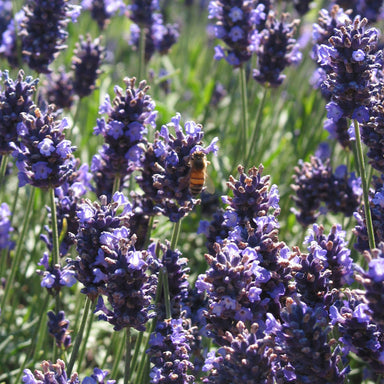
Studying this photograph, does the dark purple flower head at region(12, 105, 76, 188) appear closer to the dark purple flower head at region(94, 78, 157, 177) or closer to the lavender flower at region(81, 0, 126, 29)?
the dark purple flower head at region(94, 78, 157, 177)

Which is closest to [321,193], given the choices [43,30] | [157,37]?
[43,30]

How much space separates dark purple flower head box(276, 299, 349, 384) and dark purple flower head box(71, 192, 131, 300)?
0.65 m

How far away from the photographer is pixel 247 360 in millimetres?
1727

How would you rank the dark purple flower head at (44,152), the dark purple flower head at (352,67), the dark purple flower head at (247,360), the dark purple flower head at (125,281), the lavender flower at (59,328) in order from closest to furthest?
1. the dark purple flower head at (247,360)
2. the dark purple flower head at (125,281)
3. the dark purple flower head at (352,67)
4. the dark purple flower head at (44,152)
5. the lavender flower at (59,328)

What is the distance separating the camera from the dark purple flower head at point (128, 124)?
2.65 meters

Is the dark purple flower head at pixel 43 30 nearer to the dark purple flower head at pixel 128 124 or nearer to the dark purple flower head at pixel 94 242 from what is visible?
the dark purple flower head at pixel 128 124

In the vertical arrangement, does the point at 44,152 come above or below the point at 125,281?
above

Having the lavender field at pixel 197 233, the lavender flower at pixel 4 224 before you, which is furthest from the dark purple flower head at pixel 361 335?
the lavender flower at pixel 4 224

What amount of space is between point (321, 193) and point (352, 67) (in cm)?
129

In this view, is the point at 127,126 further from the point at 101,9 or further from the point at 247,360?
the point at 101,9

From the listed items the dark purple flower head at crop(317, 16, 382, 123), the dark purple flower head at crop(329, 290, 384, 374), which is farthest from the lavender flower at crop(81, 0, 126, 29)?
the dark purple flower head at crop(329, 290, 384, 374)

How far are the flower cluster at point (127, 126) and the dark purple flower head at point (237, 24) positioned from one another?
1.00 metres

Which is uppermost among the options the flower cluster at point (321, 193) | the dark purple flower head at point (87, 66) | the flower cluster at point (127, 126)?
the dark purple flower head at point (87, 66)

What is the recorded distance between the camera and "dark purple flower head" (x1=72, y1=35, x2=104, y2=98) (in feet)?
12.6
